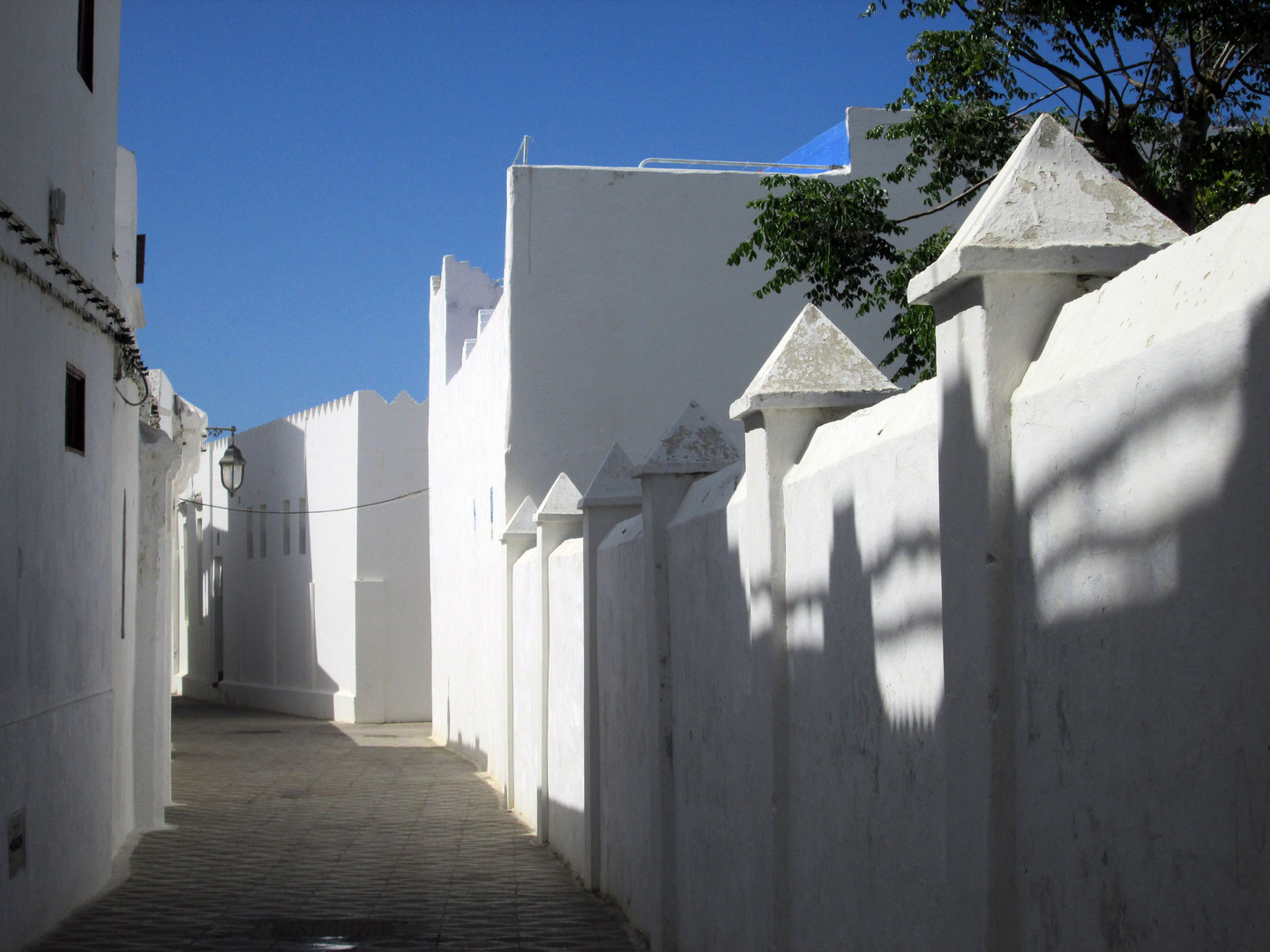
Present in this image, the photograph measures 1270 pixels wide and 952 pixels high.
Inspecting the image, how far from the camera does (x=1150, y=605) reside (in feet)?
8.11

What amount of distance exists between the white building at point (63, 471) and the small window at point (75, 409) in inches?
0.6

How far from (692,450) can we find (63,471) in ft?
12.9

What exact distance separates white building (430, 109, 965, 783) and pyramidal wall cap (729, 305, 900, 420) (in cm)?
965

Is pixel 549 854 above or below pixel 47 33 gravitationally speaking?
below

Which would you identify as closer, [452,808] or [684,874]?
[684,874]

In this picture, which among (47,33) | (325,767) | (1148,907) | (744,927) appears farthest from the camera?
(325,767)

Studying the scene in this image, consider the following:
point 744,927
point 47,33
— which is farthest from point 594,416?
point 744,927

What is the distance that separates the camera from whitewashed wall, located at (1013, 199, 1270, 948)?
217cm

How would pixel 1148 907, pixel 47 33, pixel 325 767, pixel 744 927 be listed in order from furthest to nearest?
1. pixel 325 767
2. pixel 47 33
3. pixel 744 927
4. pixel 1148 907

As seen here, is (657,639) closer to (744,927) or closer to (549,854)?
(744,927)

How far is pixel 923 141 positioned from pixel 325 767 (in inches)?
419

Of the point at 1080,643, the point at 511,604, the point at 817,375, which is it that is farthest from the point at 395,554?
the point at 1080,643

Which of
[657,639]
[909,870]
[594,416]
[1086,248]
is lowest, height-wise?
[909,870]

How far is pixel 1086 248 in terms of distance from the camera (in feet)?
10.1
